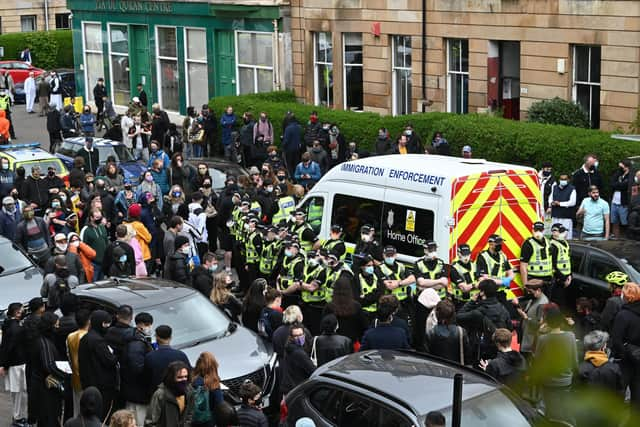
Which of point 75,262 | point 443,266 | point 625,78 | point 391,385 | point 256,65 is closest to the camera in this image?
point 391,385

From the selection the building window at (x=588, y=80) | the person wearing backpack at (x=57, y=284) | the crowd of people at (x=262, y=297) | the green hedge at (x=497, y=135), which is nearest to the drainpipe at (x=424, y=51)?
the green hedge at (x=497, y=135)

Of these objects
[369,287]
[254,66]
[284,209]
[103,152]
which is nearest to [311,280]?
[369,287]

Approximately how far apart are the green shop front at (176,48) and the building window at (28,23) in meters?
19.4

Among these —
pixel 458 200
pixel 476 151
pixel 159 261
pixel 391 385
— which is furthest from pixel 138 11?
pixel 391 385

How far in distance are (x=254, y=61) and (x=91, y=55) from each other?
10672mm

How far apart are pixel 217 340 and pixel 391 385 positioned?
4.09m

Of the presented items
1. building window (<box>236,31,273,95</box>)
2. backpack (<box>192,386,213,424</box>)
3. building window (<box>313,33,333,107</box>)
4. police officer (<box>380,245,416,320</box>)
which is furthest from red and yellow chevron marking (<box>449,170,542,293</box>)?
building window (<box>236,31,273,95</box>)

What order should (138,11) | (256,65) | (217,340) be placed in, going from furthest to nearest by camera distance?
(138,11) → (256,65) → (217,340)

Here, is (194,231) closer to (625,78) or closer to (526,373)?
(625,78)

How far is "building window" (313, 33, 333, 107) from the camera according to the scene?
30781mm

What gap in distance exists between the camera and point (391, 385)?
23.5ft

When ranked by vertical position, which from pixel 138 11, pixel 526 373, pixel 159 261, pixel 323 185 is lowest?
pixel 159 261

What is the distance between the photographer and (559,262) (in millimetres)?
12539

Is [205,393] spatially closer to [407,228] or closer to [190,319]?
[190,319]
